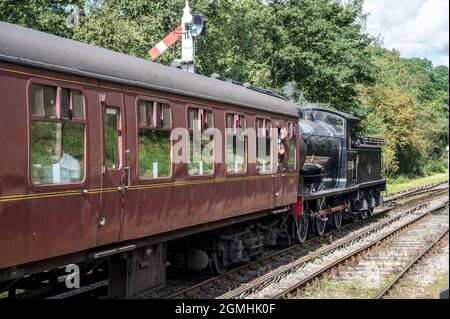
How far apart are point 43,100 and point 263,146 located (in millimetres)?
5922

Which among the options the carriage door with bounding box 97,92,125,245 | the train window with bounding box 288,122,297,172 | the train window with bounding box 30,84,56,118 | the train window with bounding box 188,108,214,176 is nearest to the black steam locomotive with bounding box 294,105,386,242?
the train window with bounding box 288,122,297,172

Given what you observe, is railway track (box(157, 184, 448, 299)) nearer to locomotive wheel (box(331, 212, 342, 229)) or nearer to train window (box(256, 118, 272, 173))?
locomotive wheel (box(331, 212, 342, 229))

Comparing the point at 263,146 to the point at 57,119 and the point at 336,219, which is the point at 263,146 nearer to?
the point at 57,119

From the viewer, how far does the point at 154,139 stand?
7.48m

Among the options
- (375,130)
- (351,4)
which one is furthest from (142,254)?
(375,130)

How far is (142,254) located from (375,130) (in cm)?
3213

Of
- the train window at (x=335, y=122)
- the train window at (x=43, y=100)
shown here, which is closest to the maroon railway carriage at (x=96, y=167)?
the train window at (x=43, y=100)

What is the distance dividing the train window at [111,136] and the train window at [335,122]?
12212 millimetres

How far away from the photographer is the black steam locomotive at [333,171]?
15.1m

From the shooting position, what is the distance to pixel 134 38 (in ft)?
48.5

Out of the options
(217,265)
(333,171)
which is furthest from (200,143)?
(333,171)

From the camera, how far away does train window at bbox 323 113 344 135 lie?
18.1m
